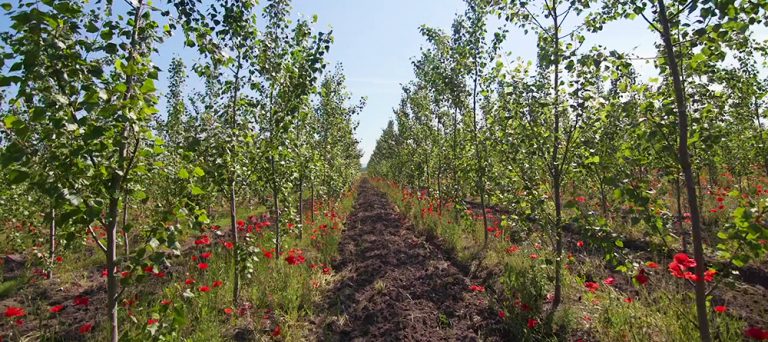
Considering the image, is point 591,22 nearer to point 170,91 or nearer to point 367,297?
point 367,297

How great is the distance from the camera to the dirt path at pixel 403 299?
4.65 m

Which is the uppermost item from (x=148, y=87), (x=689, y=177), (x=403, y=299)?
(x=148, y=87)

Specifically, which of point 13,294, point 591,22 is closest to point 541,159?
point 591,22

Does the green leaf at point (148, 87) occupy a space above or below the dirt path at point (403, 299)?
above

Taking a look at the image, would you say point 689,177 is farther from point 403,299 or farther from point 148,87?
point 403,299

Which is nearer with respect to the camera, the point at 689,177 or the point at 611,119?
the point at 689,177

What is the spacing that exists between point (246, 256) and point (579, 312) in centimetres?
A: 390

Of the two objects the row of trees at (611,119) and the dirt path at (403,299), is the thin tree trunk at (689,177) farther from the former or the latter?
the dirt path at (403,299)

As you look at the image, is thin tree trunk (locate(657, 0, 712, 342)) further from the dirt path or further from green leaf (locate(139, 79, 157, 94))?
green leaf (locate(139, 79, 157, 94))

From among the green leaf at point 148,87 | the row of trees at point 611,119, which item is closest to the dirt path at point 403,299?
the row of trees at point 611,119

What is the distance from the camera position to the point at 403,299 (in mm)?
5562

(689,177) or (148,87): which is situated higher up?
(148,87)

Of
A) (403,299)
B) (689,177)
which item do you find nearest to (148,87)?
(689,177)

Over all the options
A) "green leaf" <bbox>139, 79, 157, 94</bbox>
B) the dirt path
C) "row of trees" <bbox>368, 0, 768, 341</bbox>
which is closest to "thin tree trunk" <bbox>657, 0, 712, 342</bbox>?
"row of trees" <bbox>368, 0, 768, 341</bbox>
